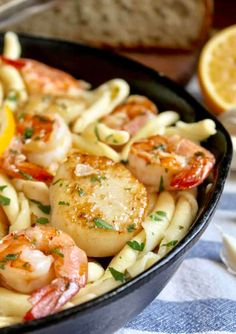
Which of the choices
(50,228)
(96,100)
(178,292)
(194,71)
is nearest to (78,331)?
(50,228)

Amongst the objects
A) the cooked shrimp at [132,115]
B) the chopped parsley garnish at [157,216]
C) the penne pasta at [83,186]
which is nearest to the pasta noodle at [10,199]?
the penne pasta at [83,186]

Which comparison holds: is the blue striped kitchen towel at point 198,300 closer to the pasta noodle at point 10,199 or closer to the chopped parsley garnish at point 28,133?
the pasta noodle at point 10,199

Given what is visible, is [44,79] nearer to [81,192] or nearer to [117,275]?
[81,192]

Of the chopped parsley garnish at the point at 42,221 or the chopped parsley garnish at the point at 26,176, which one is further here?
the chopped parsley garnish at the point at 26,176

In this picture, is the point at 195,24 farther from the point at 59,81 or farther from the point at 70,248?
the point at 70,248

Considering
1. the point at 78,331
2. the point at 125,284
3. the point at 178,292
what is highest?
the point at 125,284

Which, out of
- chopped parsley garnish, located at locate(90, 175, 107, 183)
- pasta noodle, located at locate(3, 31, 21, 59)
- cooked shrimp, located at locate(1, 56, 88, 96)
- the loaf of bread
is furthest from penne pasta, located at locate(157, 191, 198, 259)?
the loaf of bread
